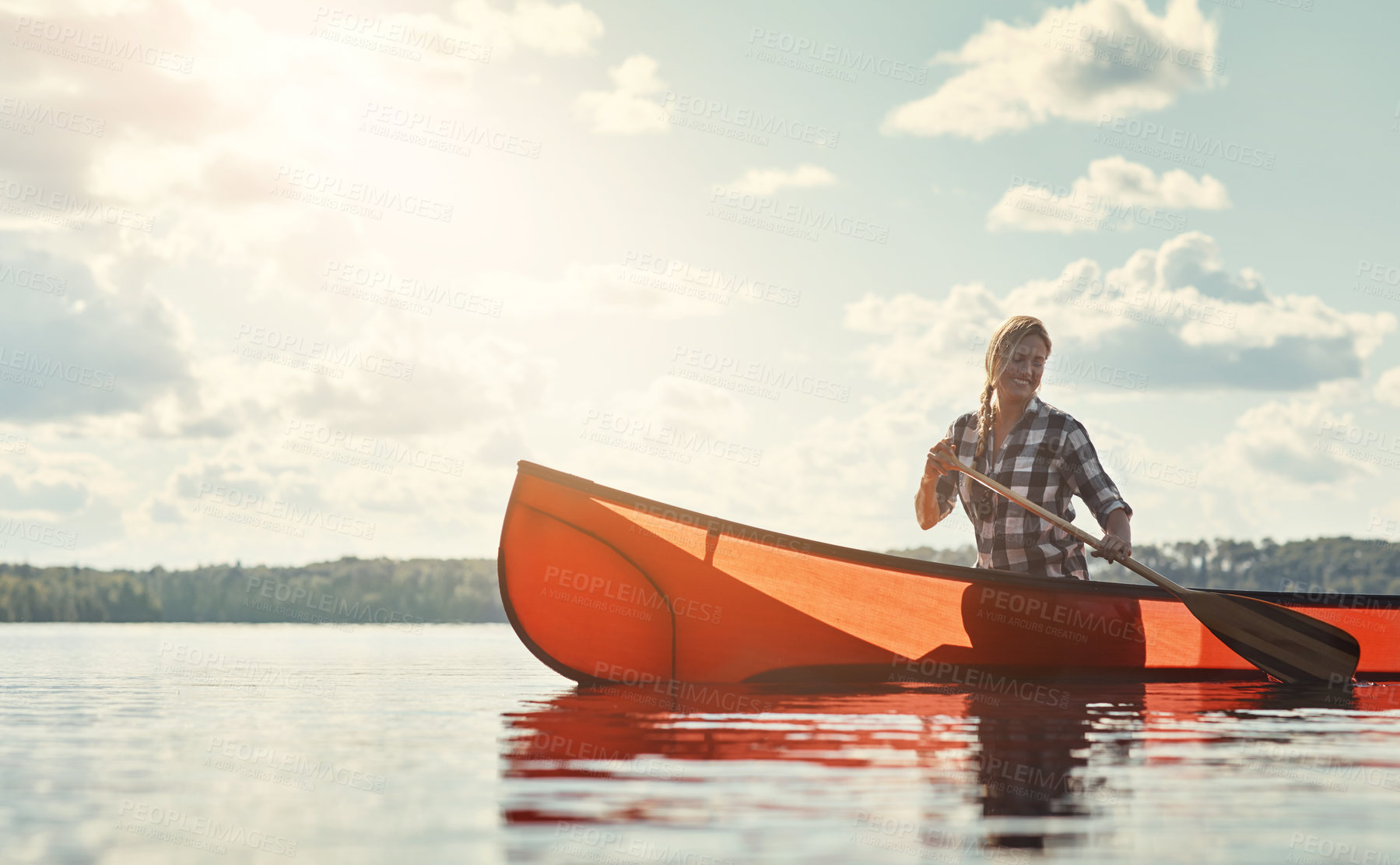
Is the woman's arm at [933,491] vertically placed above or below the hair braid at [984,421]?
below

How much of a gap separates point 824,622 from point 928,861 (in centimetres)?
444

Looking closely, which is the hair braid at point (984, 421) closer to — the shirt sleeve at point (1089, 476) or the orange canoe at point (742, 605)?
the shirt sleeve at point (1089, 476)

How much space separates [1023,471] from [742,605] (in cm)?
184

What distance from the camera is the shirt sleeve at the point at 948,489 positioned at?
22.2ft

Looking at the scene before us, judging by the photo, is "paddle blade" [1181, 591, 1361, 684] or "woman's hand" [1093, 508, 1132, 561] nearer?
"woman's hand" [1093, 508, 1132, 561]

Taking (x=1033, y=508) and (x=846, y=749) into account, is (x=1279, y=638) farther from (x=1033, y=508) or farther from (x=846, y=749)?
(x=846, y=749)

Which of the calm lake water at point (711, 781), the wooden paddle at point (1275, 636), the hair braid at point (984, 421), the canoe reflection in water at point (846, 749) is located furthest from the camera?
the wooden paddle at point (1275, 636)

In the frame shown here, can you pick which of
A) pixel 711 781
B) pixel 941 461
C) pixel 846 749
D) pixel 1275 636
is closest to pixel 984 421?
pixel 941 461

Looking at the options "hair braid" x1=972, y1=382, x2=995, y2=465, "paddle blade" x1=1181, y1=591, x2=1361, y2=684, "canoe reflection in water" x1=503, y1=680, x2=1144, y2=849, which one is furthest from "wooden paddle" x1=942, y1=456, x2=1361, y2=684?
"hair braid" x1=972, y1=382, x2=995, y2=465

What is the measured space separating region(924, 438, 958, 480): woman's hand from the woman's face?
1.63ft

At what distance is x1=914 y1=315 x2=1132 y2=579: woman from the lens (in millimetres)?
6277

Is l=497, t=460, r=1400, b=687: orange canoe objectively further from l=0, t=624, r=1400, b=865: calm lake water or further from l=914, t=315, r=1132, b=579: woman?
l=0, t=624, r=1400, b=865: calm lake water

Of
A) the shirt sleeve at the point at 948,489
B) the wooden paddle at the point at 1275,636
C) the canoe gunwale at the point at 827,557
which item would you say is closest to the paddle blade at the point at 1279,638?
the wooden paddle at the point at 1275,636

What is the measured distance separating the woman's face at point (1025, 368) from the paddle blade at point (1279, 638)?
2.05 meters
